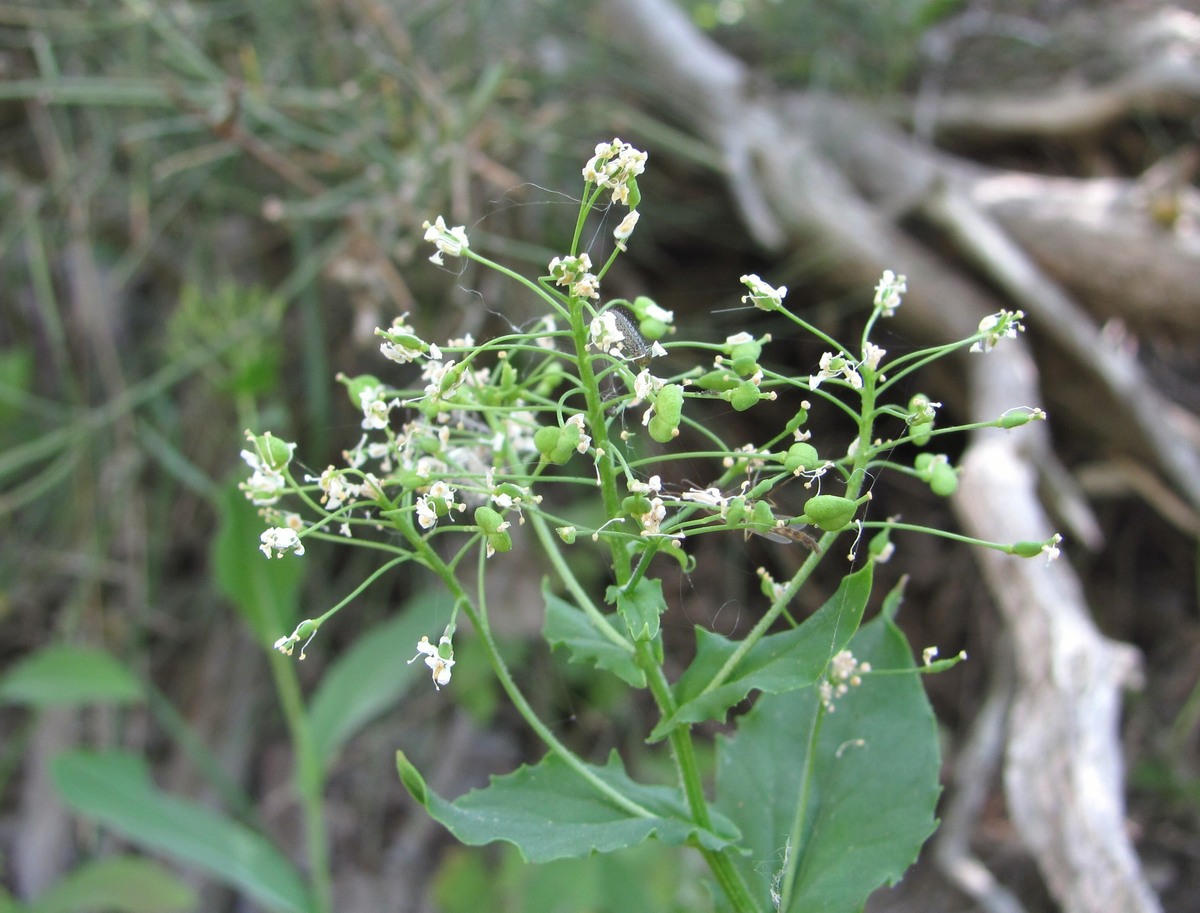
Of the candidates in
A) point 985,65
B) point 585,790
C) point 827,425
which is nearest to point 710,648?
point 585,790

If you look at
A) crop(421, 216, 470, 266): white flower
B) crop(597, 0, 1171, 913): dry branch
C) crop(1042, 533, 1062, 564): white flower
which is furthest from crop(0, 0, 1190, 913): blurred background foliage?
crop(1042, 533, 1062, 564): white flower

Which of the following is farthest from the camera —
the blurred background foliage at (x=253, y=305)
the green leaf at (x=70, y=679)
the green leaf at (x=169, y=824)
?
the blurred background foliage at (x=253, y=305)

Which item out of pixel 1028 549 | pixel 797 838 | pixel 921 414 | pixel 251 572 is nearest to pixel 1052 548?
pixel 1028 549

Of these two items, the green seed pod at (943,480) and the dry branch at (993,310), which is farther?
the dry branch at (993,310)

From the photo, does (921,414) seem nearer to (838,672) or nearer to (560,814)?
(838,672)

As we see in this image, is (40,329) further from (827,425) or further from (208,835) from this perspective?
(827,425)

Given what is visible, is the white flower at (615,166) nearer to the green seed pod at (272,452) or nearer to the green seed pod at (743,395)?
the green seed pod at (743,395)

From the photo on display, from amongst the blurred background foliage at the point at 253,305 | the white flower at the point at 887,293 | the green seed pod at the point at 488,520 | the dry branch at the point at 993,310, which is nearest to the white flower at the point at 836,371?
the white flower at the point at 887,293

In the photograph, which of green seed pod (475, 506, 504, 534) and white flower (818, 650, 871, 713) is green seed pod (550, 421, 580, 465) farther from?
white flower (818, 650, 871, 713)
